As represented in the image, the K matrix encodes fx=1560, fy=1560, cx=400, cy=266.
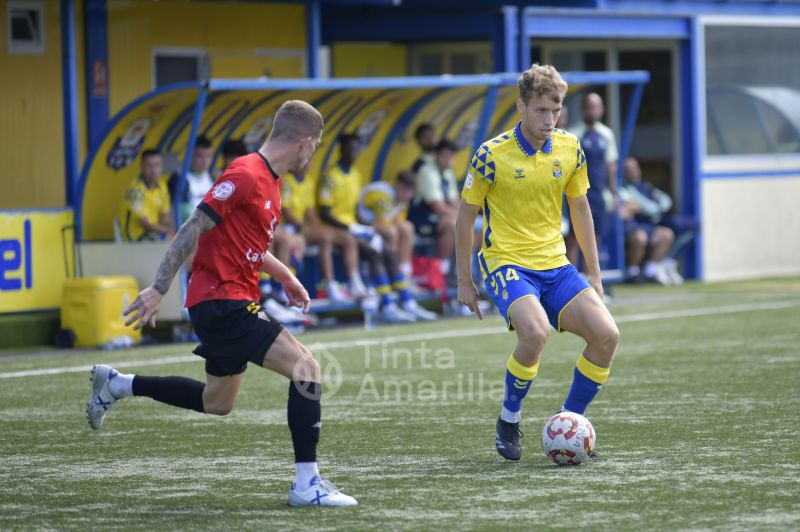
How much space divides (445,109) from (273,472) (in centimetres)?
1000

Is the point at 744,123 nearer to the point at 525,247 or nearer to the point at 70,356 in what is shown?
the point at 70,356

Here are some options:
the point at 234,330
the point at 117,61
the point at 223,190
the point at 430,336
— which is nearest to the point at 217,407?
the point at 234,330

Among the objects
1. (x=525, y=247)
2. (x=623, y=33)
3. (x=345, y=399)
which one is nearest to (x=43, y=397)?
(x=345, y=399)

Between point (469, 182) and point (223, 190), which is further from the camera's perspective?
point (469, 182)

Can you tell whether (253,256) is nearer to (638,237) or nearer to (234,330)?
(234,330)

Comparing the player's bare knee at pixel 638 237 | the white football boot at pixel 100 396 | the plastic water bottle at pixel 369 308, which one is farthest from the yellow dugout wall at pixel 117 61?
the white football boot at pixel 100 396

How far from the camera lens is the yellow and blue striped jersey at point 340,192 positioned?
15.3 m

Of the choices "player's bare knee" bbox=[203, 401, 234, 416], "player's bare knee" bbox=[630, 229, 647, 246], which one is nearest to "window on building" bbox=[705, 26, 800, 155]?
"player's bare knee" bbox=[630, 229, 647, 246]

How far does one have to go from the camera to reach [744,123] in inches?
793

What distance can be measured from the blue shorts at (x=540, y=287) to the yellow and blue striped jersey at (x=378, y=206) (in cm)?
817

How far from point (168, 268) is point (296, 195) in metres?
8.83

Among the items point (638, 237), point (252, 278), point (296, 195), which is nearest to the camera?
point (252, 278)

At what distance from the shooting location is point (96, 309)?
13219mm

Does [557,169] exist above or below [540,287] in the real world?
above
